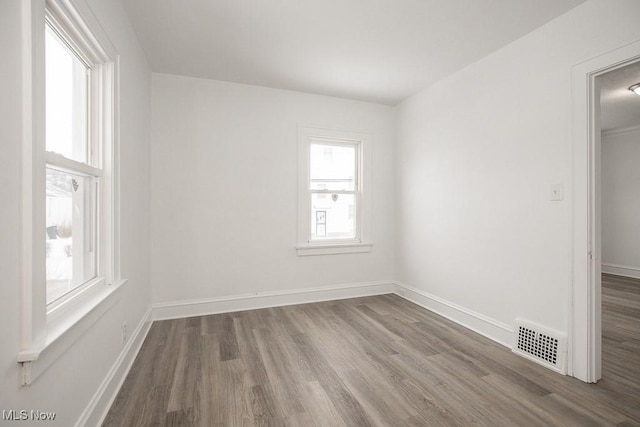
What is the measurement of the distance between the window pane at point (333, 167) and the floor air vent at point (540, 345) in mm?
2543

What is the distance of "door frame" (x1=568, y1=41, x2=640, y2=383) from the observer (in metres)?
2.13

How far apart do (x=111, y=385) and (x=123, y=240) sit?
0.94m

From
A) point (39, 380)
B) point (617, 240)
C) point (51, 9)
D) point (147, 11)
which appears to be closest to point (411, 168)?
point (147, 11)

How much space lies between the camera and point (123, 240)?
2205 mm

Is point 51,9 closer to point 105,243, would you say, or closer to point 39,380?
point 105,243

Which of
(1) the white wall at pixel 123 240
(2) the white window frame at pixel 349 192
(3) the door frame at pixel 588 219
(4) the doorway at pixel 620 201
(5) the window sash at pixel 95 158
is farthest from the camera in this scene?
(2) the white window frame at pixel 349 192

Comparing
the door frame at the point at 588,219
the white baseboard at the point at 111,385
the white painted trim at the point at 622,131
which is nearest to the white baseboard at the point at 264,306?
the white baseboard at the point at 111,385

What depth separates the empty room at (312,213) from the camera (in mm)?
1460

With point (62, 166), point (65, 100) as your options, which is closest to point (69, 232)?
point (62, 166)

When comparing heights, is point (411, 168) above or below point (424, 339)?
above

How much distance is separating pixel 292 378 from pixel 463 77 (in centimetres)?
333

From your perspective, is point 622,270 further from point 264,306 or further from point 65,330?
point 65,330

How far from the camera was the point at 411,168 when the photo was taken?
4078mm

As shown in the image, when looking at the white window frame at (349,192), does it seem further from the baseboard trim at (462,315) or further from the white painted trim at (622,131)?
the white painted trim at (622,131)
